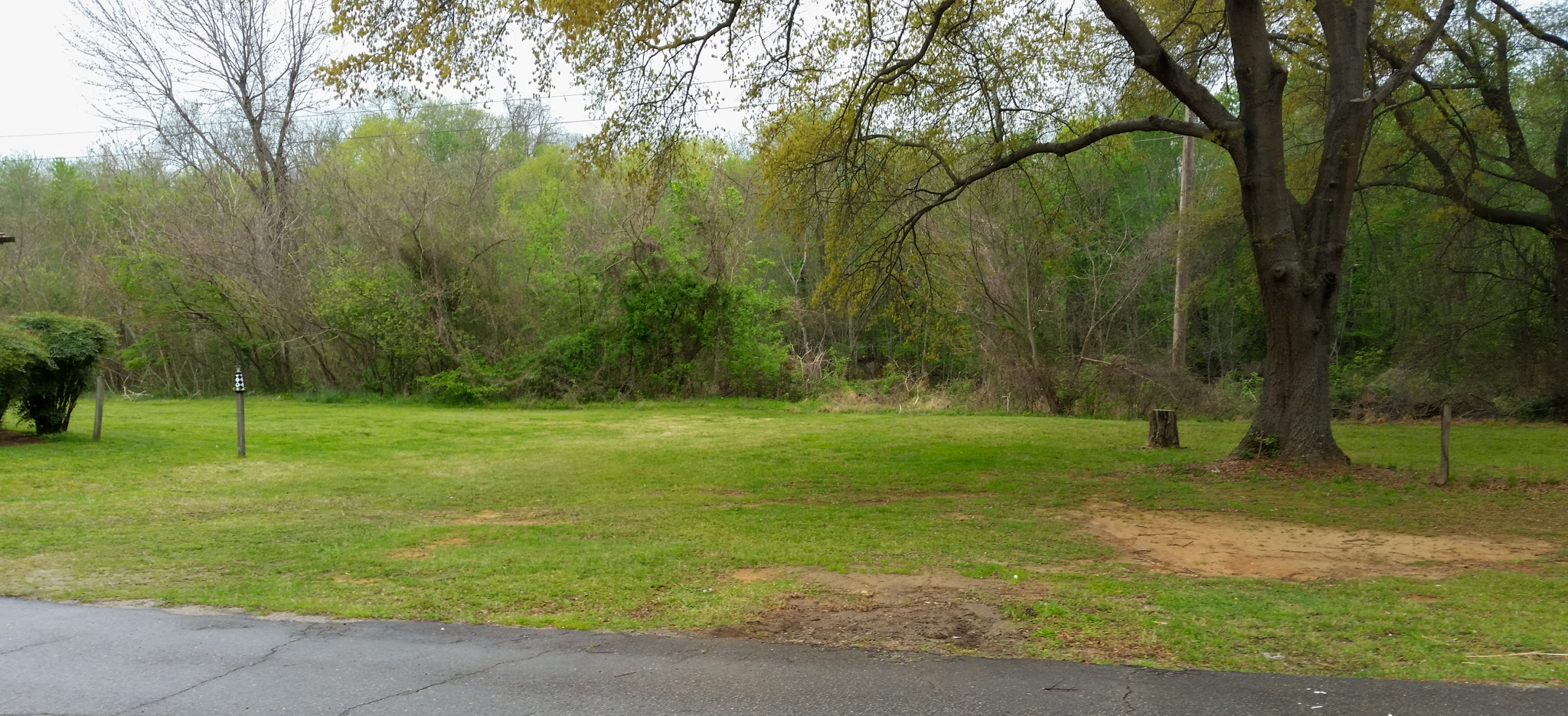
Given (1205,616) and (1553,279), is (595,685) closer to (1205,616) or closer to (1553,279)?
(1205,616)

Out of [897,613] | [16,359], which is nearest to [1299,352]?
[897,613]

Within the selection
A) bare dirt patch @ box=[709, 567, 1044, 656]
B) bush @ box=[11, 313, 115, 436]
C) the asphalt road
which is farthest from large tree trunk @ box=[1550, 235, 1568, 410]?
bush @ box=[11, 313, 115, 436]

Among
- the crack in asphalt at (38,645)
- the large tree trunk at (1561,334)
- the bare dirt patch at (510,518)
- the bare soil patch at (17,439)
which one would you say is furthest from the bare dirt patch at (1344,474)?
the bare soil patch at (17,439)

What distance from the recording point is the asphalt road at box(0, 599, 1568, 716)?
450cm

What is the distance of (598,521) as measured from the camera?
9.83 metres

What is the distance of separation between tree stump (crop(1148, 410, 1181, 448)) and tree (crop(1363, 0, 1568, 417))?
5716 mm

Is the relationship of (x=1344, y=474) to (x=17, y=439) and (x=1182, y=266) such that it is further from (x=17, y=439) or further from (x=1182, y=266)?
(x=17, y=439)

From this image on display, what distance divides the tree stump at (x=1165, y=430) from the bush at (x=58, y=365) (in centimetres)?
1677

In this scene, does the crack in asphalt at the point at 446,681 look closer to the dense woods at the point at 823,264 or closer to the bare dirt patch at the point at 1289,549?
the bare dirt patch at the point at 1289,549

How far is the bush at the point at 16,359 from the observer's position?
13.9 m

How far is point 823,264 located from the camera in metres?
27.0

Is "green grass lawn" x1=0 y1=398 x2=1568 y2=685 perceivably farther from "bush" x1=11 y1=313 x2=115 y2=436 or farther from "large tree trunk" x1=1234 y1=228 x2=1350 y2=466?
"large tree trunk" x1=1234 y1=228 x2=1350 y2=466

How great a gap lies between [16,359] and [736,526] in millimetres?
11218

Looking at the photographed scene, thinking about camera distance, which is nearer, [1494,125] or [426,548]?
[426,548]
